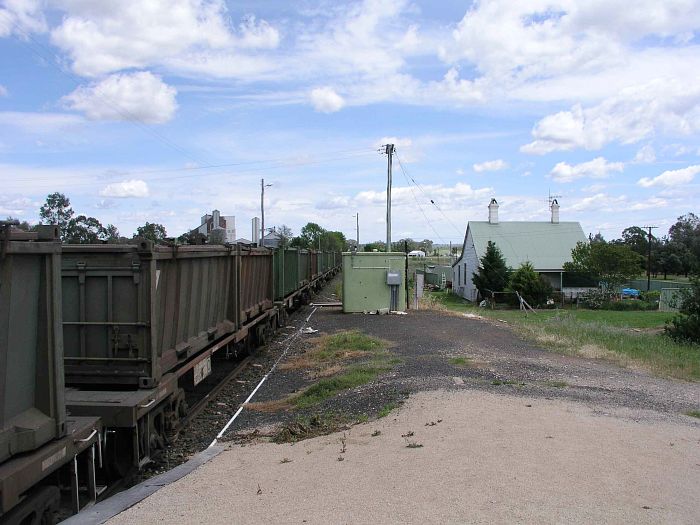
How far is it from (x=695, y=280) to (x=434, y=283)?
5172 centimetres

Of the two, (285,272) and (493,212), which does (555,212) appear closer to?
(493,212)

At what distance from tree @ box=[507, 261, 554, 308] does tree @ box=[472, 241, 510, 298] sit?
154cm

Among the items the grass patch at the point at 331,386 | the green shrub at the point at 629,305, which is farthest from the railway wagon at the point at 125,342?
the green shrub at the point at 629,305

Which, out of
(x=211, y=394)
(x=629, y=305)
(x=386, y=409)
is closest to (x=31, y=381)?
(x=386, y=409)

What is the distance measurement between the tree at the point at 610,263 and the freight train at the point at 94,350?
1673 inches

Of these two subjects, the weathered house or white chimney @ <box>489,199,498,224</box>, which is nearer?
the weathered house

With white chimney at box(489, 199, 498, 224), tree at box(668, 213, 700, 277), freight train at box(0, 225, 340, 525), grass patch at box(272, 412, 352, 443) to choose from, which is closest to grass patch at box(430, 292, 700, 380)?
grass patch at box(272, 412, 352, 443)

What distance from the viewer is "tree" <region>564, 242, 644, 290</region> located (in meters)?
48.8

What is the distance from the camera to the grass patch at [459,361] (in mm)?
12040

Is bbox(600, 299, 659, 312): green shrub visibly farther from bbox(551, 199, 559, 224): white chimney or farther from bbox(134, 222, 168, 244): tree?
bbox(134, 222, 168, 244): tree

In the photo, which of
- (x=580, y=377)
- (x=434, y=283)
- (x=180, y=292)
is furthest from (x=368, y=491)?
(x=434, y=283)

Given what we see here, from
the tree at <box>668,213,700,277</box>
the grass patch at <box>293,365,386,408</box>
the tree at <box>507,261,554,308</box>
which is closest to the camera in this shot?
the grass patch at <box>293,365,386,408</box>

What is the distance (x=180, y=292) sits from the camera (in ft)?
26.5

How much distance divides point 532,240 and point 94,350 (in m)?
54.1
